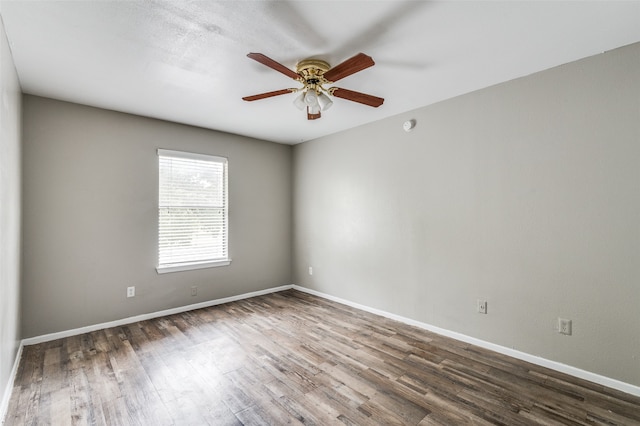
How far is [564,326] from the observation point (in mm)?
2543

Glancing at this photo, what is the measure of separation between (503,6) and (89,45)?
287 centimetres

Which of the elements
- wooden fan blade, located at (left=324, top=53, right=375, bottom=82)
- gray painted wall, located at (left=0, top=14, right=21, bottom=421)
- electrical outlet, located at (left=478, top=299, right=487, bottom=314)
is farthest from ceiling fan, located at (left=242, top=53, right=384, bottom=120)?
electrical outlet, located at (left=478, top=299, right=487, bottom=314)

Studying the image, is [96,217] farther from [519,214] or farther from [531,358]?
[531,358]

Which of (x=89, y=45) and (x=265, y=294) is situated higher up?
(x=89, y=45)

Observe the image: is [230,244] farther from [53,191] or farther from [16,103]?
[16,103]

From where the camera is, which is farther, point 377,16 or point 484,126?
point 484,126

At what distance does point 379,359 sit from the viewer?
2.77 meters

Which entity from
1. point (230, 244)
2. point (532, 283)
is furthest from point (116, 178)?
point (532, 283)

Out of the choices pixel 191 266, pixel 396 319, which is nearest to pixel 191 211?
pixel 191 266

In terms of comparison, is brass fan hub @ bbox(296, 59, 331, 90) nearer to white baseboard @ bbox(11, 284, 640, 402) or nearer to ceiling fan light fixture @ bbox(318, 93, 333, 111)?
ceiling fan light fixture @ bbox(318, 93, 333, 111)

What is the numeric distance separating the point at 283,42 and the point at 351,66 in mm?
547

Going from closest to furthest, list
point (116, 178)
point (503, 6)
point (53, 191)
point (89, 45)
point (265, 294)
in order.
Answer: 1. point (503, 6)
2. point (89, 45)
3. point (53, 191)
4. point (116, 178)
5. point (265, 294)

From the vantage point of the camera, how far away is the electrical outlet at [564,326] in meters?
2.52

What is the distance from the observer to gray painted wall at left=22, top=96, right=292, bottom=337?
124 inches
